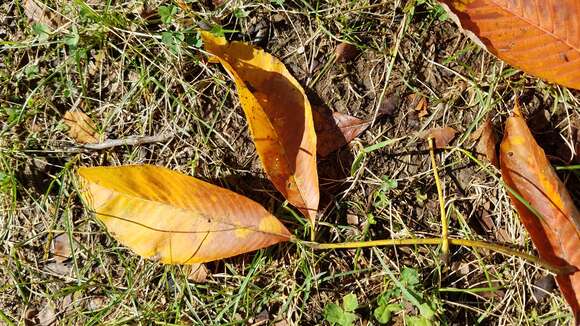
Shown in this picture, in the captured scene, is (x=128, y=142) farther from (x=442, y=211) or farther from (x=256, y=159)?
(x=442, y=211)

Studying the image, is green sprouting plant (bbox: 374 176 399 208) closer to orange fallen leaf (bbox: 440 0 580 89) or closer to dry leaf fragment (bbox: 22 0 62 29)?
orange fallen leaf (bbox: 440 0 580 89)

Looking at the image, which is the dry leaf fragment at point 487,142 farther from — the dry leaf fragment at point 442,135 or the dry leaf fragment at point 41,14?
the dry leaf fragment at point 41,14

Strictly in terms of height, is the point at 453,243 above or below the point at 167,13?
below

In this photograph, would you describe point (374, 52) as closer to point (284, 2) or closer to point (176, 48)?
point (284, 2)

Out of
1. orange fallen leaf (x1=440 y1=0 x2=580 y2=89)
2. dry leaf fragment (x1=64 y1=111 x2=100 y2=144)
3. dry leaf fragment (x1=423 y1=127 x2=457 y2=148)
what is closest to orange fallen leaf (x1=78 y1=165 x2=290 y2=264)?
dry leaf fragment (x1=64 y1=111 x2=100 y2=144)

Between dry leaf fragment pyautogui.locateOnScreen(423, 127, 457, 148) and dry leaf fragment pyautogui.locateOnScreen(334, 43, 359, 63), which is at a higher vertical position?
dry leaf fragment pyautogui.locateOnScreen(334, 43, 359, 63)

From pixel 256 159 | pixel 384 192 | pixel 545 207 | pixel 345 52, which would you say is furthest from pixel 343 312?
pixel 345 52

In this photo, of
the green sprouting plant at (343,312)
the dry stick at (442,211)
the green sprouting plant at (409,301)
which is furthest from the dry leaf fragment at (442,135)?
the green sprouting plant at (343,312)
